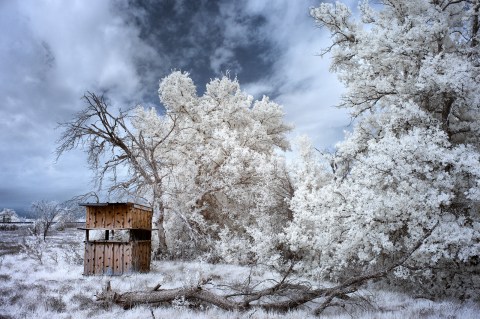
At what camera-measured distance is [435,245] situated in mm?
9289

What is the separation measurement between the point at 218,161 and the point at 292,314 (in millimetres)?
15406

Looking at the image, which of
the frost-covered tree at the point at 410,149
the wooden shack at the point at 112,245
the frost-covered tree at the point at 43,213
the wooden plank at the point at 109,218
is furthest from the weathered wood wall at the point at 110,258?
the frost-covered tree at the point at 43,213

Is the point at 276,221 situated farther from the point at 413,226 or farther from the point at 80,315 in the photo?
the point at 80,315

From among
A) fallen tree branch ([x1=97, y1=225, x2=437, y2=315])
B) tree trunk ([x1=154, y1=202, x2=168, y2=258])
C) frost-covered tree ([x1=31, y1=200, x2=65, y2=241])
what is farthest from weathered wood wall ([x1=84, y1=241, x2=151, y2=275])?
frost-covered tree ([x1=31, y1=200, x2=65, y2=241])

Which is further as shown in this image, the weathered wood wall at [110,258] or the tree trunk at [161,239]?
the tree trunk at [161,239]

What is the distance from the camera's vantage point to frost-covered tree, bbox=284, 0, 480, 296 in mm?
9805

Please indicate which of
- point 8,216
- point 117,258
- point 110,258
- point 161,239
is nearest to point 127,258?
point 117,258

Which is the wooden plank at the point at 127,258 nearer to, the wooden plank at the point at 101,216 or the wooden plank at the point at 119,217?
the wooden plank at the point at 119,217

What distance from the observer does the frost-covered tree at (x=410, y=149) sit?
9805 millimetres

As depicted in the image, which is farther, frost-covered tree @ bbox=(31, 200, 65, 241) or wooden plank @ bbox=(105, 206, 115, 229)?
frost-covered tree @ bbox=(31, 200, 65, 241)

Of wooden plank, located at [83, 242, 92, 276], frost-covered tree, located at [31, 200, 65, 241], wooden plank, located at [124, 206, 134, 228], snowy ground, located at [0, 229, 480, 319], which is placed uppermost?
frost-covered tree, located at [31, 200, 65, 241]

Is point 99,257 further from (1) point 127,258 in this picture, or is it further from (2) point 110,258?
(1) point 127,258

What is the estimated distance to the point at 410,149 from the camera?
9.74 meters

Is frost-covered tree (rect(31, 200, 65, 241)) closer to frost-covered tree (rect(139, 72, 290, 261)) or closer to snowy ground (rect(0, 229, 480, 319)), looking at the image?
frost-covered tree (rect(139, 72, 290, 261))
